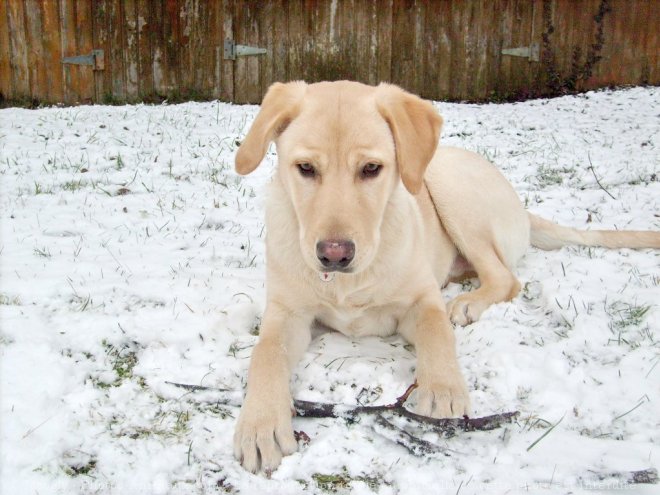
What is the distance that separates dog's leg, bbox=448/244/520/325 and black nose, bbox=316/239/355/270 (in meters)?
0.99

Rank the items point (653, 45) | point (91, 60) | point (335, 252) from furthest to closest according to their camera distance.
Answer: point (653, 45) < point (91, 60) < point (335, 252)

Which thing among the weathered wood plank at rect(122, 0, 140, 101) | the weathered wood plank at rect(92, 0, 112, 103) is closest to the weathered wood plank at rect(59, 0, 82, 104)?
the weathered wood plank at rect(92, 0, 112, 103)

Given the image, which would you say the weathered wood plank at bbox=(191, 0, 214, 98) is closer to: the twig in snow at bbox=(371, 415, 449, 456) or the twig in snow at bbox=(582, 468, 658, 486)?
the twig in snow at bbox=(371, 415, 449, 456)

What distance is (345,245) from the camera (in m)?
2.30

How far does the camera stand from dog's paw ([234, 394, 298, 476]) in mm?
1979

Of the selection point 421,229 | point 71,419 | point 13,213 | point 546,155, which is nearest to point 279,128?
point 421,229

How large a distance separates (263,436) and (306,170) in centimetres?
111

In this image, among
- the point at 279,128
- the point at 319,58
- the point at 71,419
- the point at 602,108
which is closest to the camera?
the point at 71,419

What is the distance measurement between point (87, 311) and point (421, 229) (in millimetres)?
1660

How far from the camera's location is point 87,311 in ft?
9.43

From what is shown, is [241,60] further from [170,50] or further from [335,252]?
[335,252]

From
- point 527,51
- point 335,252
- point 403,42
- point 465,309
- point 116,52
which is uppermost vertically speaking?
point 403,42

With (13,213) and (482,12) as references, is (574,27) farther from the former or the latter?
(13,213)

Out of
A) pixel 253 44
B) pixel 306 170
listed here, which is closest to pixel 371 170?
pixel 306 170
